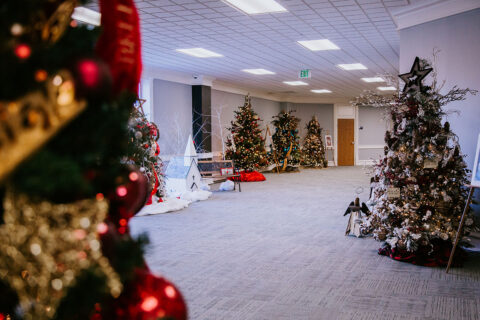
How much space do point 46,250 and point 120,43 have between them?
541 millimetres

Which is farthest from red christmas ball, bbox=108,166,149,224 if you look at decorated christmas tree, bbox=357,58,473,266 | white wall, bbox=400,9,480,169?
white wall, bbox=400,9,480,169

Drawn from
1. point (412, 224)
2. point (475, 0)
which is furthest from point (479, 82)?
point (412, 224)

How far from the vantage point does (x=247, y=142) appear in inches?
591

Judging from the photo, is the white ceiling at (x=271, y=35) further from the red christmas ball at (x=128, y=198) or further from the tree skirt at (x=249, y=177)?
the red christmas ball at (x=128, y=198)

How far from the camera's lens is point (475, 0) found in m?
5.96

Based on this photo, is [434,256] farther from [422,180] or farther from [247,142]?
[247,142]

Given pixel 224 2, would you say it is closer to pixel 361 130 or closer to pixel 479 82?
pixel 479 82

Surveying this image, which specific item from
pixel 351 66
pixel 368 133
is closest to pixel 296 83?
pixel 351 66

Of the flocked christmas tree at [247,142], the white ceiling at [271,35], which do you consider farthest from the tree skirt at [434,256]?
the flocked christmas tree at [247,142]

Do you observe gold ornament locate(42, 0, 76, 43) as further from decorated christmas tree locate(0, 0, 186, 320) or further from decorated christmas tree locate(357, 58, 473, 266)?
decorated christmas tree locate(357, 58, 473, 266)

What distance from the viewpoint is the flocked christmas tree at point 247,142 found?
14867 mm

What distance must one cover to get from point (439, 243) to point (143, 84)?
936 centimetres

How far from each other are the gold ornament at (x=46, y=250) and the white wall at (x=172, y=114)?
11.6 metres

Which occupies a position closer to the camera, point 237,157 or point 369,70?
point 369,70
